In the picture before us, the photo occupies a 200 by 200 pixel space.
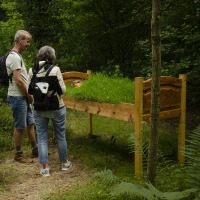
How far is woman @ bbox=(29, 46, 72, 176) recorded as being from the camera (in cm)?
557

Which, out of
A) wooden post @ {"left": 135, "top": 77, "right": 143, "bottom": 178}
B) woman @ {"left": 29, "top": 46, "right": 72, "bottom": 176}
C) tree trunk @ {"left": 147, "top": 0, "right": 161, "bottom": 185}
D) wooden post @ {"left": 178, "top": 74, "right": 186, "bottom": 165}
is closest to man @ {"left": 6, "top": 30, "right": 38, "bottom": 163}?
woman @ {"left": 29, "top": 46, "right": 72, "bottom": 176}

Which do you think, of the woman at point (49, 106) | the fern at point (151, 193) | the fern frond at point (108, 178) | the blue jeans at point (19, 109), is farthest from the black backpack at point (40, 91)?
the fern at point (151, 193)

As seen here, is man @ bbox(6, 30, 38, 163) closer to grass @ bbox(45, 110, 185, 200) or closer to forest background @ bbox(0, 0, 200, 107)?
grass @ bbox(45, 110, 185, 200)

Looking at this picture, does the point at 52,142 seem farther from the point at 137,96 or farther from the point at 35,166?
the point at 137,96

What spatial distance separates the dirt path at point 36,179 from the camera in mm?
5051

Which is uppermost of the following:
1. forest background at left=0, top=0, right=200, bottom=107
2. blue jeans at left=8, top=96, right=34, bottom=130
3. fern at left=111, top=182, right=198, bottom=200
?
forest background at left=0, top=0, right=200, bottom=107

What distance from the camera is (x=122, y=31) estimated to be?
1190cm

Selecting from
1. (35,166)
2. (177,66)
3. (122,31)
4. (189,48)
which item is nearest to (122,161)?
(35,166)

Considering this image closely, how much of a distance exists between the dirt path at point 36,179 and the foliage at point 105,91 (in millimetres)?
1120

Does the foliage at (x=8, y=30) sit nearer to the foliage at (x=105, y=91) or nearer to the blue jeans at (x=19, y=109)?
the foliage at (x=105, y=91)

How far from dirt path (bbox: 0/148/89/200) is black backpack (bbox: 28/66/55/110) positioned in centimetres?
103

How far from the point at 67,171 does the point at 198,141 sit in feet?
7.71

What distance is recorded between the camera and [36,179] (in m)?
5.66

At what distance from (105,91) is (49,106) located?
1.14 m
